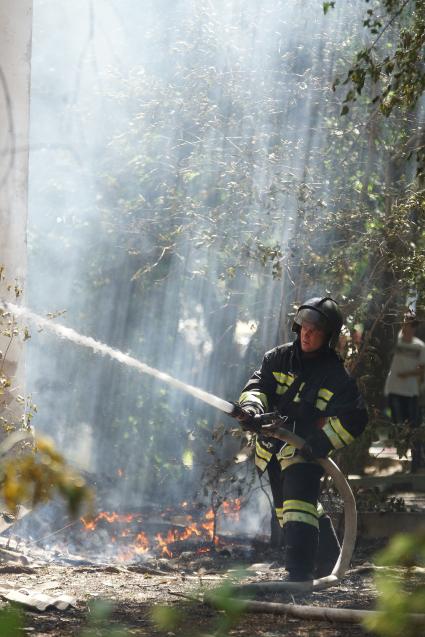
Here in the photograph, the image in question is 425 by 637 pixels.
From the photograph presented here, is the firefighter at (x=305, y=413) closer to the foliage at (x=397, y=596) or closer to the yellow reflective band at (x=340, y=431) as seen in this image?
the yellow reflective band at (x=340, y=431)

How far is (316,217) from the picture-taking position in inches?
287

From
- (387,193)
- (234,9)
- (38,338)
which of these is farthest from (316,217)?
(38,338)

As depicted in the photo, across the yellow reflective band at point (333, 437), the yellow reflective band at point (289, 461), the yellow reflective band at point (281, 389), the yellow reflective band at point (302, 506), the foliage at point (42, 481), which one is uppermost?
the yellow reflective band at point (281, 389)

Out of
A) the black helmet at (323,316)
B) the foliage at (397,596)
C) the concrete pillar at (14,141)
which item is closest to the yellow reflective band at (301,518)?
the black helmet at (323,316)

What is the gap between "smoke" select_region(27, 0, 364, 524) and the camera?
25.5 ft

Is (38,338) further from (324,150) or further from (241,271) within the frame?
(324,150)

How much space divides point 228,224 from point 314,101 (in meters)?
1.42

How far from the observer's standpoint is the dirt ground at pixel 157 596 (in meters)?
4.09

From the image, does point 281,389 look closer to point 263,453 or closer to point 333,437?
point 263,453

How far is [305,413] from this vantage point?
5.69 metres

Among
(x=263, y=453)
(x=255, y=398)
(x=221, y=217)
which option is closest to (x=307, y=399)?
(x=255, y=398)

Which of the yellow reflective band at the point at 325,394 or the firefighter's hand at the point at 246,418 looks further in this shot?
the yellow reflective band at the point at 325,394

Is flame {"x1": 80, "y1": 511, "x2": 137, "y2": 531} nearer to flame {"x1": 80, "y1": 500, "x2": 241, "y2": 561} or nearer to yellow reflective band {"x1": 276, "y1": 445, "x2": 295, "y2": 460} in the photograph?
flame {"x1": 80, "y1": 500, "x2": 241, "y2": 561}

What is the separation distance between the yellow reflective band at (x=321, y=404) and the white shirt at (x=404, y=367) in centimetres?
400
